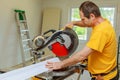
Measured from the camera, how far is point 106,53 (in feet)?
5.99

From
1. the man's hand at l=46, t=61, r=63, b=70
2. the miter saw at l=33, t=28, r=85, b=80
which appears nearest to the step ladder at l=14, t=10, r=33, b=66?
the miter saw at l=33, t=28, r=85, b=80

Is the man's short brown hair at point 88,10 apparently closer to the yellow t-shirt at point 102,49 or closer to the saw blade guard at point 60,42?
the yellow t-shirt at point 102,49

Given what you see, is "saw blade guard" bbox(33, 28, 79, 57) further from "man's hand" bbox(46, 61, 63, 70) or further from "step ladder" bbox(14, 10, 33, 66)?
"step ladder" bbox(14, 10, 33, 66)

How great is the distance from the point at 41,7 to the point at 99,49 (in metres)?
5.35

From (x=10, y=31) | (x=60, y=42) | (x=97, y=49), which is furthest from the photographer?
(x=10, y=31)

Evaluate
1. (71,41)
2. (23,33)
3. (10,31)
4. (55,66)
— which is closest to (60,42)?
(71,41)

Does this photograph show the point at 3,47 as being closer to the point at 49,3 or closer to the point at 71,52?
the point at 49,3

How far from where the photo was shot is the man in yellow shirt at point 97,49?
1.69 metres

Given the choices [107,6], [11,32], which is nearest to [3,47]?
[11,32]

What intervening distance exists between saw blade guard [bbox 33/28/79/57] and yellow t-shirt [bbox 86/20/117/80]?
24cm

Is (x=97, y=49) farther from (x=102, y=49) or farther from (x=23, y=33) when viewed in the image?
(x=23, y=33)

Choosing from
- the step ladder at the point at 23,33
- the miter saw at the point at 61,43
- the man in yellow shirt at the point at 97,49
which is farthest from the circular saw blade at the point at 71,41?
the step ladder at the point at 23,33

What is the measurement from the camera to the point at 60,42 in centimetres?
192

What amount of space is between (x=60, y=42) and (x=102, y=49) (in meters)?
0.42
